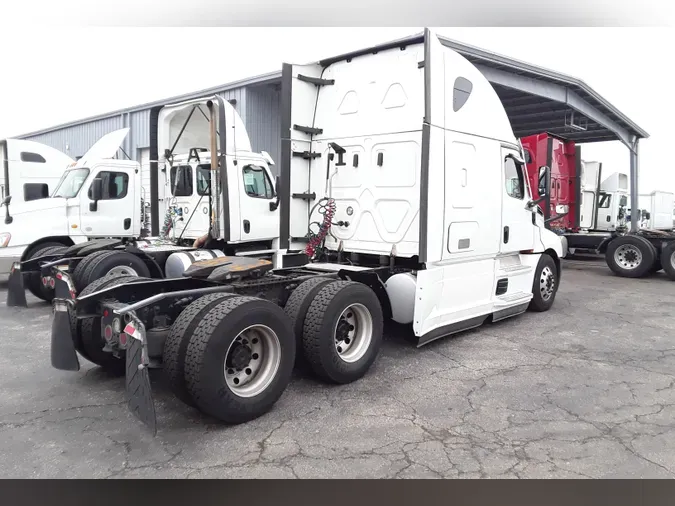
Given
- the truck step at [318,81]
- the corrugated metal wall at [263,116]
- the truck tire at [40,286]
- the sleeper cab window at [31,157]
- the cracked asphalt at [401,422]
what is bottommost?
the cracked asphalt at [401,422]

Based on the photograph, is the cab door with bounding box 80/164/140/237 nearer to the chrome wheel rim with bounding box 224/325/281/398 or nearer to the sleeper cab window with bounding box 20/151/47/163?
the sleeper cab window with bounding box 20/151/47/163

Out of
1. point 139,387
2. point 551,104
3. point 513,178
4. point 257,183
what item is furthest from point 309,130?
point 551,104

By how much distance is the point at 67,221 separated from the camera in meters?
9.58

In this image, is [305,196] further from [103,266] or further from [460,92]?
[103,266]

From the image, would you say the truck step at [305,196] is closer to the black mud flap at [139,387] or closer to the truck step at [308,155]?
the truck step at [308,155]

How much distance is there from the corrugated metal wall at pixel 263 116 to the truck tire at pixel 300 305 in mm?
11872

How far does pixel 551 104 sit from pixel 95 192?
1319cm

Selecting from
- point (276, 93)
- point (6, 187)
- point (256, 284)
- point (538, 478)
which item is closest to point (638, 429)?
point (538, 478)

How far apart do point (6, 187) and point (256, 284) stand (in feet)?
33.8

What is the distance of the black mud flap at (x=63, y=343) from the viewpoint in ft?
13.7

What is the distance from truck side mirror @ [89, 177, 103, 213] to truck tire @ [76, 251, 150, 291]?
255 cm

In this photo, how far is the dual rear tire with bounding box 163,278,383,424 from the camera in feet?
11.8

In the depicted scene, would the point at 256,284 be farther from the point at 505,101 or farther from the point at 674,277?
the point at 505,101

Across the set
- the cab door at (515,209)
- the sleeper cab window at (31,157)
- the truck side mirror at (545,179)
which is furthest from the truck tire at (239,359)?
the sleeper cab window at (31,157)
